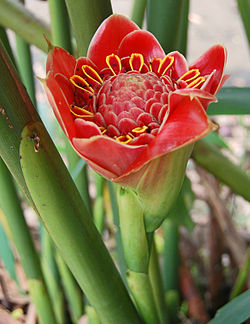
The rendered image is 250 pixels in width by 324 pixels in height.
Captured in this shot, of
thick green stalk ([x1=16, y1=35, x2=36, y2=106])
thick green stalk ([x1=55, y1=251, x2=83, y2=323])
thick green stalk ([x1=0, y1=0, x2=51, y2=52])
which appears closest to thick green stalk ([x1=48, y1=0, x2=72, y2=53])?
thick green stalk ([x1=0, y1=0, x2=51, y2=52])

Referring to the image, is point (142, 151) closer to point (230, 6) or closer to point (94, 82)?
point (94, 82)

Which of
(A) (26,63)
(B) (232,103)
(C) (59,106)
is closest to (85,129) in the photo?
(C) (59,106)

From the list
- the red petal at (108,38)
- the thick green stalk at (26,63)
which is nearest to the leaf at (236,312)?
the red petal at (108,38)

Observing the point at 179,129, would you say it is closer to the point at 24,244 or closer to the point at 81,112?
the point at 81,112

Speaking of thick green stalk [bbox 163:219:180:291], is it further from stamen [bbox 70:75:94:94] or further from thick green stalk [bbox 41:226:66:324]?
stamen [bbox 70:75:94:94]

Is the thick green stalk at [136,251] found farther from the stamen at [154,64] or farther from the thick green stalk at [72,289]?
the thick green stalk at [72,289]

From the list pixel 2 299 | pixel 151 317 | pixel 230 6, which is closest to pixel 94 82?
pixel 151 317
